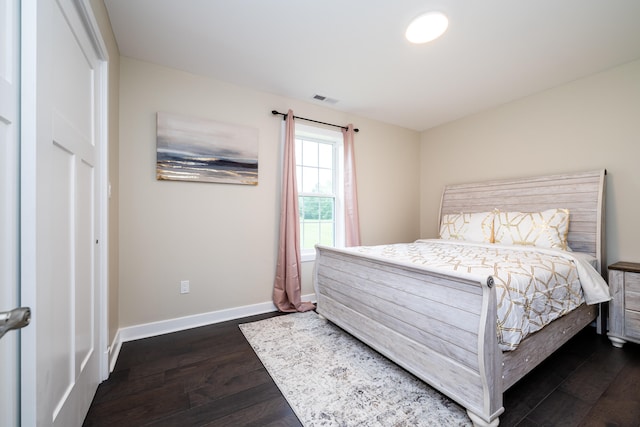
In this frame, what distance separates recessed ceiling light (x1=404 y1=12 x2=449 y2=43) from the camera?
181cm

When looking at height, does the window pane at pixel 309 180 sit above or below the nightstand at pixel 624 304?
above

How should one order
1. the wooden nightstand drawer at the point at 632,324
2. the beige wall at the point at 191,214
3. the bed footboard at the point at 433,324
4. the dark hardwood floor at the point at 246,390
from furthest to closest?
the beige wall at the point at 191,214 → the wooden nightstand drawer at the point at 632,324 → the dark hardwood floor at the point at 246,390 → the bed footboard at the point at 433,324

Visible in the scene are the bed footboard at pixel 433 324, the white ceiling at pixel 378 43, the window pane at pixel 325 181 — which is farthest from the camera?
the window pane at pixel 325 181

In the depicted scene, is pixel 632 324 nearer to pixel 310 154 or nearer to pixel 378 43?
pixel 378 43

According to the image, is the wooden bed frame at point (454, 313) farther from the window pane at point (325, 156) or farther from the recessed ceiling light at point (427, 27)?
the recessed ceiling light at point (427, 27)

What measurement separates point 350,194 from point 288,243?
1053 millimetres

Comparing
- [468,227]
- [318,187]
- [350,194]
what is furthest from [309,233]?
[468,227]

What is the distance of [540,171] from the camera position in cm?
291

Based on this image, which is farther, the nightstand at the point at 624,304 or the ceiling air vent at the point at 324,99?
the ceiling air vent at the point at 324,99

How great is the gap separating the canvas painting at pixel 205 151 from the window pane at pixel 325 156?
0.96m

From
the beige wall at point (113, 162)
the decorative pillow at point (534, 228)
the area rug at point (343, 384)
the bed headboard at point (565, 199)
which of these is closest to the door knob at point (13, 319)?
the area rug at point (343, 384)

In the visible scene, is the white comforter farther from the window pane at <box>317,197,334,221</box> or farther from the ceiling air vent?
the ceiling air vent

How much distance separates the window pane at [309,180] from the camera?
10.9 feet

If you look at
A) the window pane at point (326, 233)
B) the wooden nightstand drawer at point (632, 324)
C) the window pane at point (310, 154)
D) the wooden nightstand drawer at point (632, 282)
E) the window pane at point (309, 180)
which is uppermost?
the window pane at point (310, 154)
